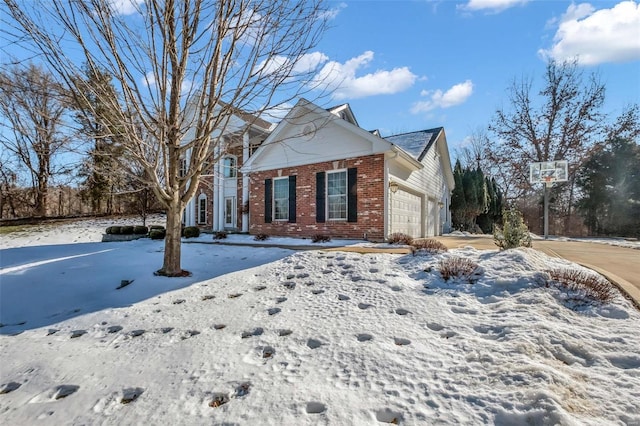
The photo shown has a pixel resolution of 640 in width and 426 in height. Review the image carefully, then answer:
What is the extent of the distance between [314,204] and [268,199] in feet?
8.04

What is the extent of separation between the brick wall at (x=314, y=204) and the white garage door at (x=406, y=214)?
2.74 feet

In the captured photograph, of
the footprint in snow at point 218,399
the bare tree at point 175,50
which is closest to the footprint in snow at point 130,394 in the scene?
the footprint in snow at point 218,399

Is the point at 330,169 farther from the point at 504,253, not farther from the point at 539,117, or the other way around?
the point at 539,117

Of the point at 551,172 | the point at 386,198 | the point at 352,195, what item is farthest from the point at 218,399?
the point at 551,172

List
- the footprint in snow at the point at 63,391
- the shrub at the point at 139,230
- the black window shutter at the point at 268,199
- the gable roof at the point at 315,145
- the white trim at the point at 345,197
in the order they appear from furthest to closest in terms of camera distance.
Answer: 1. the shrub at the point at 139,230
2. the black window shutter at the point at 268,199
3. the white trim at the point at 345,197
4. the gable roof at the point at 315,145
5. the footprint in snow at the point at 63,391

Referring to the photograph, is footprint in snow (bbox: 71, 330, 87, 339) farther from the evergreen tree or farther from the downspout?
the evergreen tree

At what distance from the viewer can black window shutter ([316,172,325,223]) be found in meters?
10.6

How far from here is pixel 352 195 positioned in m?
9.98

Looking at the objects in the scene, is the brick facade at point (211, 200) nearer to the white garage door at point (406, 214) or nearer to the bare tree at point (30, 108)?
the white garage door at point (406, 214)

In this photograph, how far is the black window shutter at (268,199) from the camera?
1223cm

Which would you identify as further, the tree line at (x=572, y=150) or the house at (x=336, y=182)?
the tree line at (x=572, y=150)

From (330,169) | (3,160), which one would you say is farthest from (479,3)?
(3,160)

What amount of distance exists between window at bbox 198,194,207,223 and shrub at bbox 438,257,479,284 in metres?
14.5

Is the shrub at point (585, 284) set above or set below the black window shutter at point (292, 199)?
below
